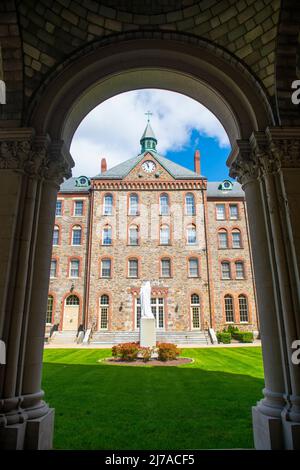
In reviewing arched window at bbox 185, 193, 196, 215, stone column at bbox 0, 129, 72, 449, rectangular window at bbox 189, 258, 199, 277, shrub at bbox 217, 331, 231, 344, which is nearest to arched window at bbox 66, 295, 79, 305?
rectangular window at bbox 189, 258, 199, 277

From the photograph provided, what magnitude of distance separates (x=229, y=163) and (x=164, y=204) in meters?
25.3

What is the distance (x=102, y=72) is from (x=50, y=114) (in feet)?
4.46

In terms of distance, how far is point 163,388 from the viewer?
27.2 ft

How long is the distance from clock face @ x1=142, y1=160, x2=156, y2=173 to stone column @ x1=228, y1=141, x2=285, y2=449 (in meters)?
26.8

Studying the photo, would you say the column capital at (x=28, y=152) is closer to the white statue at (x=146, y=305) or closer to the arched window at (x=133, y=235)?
the white statue at (x=146, y=305)

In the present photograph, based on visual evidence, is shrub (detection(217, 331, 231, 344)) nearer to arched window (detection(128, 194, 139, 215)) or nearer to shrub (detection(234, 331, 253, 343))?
shrub (detection(234, 331, 253, 343))

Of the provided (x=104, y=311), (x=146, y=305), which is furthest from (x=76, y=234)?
(x=146, y=305)

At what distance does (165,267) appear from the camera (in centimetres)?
2944

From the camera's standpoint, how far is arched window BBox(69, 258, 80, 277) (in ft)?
97.1

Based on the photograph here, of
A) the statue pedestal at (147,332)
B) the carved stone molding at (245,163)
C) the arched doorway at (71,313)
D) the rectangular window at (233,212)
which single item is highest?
the rectangular window at (233,212)

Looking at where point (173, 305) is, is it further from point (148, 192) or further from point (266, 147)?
point (266, 147)

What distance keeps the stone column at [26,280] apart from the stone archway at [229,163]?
1 centimetres

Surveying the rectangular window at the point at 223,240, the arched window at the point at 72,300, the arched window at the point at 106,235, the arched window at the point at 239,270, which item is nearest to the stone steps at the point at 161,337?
the arched window at the point at 72,300

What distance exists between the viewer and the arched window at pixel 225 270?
29898 millimetres
